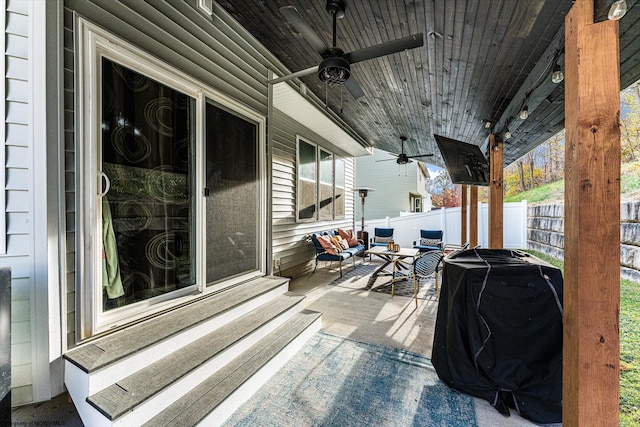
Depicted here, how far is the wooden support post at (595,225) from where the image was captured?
117 centimetres

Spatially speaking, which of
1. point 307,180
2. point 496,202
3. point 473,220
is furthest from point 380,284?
point 307,180

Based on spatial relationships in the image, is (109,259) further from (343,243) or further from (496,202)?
(496,202)

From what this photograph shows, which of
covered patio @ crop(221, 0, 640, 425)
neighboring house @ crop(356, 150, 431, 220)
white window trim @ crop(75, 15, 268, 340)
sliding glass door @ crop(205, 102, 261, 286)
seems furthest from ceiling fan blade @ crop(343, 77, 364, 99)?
neighboring house @ crop(356, 150, 431, 220)

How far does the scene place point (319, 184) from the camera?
6.21 metres

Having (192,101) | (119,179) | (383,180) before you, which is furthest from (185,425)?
(383,180)

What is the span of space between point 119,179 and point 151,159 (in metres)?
0.32

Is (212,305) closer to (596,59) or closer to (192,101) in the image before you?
(192,101)

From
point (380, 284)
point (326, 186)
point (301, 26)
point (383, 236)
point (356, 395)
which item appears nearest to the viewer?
point (356, 395)

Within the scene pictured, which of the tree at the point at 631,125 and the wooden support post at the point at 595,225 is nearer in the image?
the wooden support post at the point at 595,225

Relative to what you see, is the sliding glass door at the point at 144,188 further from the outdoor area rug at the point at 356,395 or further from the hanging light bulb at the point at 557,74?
the hanging light bulb at the point at 557,74

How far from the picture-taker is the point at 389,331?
304cm

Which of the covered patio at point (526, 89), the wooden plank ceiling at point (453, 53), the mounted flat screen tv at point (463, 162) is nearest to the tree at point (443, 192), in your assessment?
the covered patio at point (526, 89)

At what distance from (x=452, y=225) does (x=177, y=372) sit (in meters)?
9.64

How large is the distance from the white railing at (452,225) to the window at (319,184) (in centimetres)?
319
